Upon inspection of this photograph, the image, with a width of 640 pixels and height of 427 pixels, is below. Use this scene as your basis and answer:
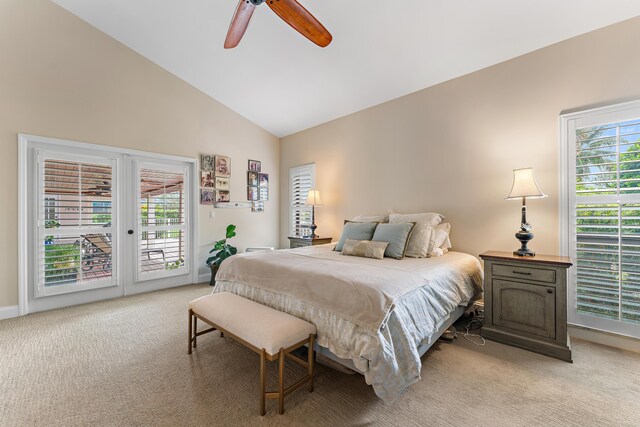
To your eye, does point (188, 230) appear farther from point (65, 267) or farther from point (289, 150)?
point (289, 150)

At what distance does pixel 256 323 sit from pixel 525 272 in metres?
2.30

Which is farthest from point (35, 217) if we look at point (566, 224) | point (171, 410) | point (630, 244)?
point (630, 244)

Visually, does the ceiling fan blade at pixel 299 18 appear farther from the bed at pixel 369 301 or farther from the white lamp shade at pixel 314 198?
the white lamp shade at pixel 314 198

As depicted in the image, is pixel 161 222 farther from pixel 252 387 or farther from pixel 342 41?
pixel 342 41

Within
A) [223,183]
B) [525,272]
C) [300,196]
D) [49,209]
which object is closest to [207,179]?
[223,183]

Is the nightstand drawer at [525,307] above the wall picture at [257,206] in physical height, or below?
below

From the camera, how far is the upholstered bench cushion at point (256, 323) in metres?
1.64

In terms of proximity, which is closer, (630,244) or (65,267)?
(630,244)

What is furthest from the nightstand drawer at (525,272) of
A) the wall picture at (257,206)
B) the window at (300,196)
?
the wall picture at (257,206)

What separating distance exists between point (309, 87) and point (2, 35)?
3464 mm

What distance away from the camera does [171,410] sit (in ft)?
5.35

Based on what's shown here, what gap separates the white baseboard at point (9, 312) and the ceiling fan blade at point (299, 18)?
418 centimetres

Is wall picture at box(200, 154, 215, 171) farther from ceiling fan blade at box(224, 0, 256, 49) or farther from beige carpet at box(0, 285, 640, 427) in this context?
beige carpet at box(0, 285, 640, 427)

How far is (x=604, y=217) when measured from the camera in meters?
2.43
